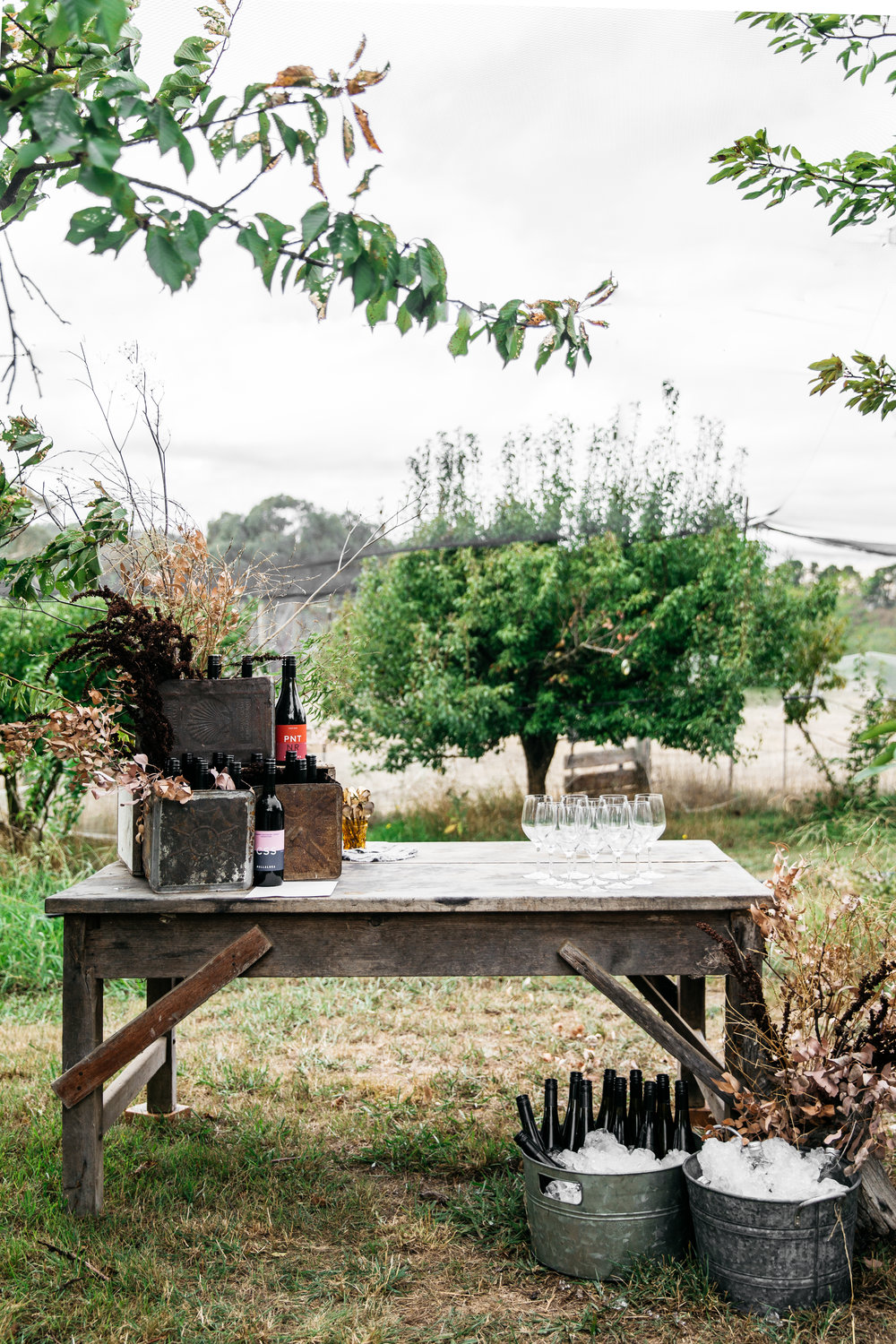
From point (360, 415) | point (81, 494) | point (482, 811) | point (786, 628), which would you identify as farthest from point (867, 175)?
point (360, 415)

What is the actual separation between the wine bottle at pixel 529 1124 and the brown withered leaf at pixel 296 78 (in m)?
1.69

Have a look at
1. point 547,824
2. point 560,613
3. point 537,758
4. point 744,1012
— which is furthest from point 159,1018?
point 537,758

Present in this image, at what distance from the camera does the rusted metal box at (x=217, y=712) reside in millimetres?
2018

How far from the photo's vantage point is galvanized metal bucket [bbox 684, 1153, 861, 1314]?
1.71m

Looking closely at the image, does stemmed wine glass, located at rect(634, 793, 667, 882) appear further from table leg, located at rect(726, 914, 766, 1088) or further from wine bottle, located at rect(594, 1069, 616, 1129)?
wine bottle, located at rect(594, 1069, 616, 1129)

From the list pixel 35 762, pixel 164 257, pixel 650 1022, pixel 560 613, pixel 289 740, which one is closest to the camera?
pixel 164 257

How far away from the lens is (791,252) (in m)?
4.90

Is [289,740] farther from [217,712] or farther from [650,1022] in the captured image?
[650,1022]

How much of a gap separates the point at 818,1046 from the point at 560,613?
3.74 metres

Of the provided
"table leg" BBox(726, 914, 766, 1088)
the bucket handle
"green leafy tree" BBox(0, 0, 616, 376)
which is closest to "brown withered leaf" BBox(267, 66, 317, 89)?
"green leafy tree" BBox(0, 0, 616, 376)

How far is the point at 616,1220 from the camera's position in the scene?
6.02 ft

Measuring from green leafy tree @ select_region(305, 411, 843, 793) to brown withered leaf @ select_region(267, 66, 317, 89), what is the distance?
12.5 feet

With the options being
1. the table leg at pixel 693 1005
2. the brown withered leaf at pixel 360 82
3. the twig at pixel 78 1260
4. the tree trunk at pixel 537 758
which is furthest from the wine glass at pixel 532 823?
the tree trunk at pixel 537 758

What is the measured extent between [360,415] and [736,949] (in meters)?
5.27
